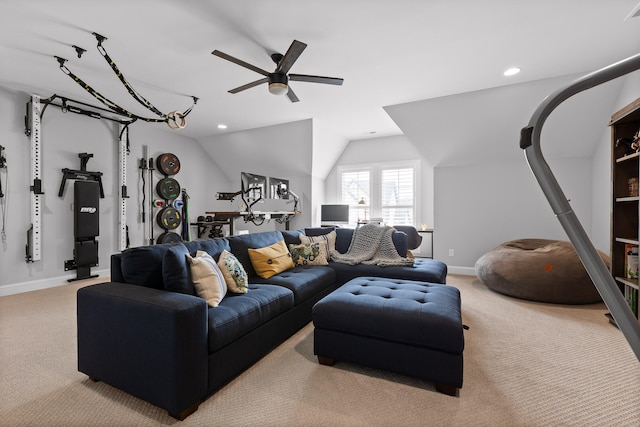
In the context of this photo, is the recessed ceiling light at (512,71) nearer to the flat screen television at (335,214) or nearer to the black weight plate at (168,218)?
the flat screen television at (335,214)

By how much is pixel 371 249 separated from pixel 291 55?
2.26 metres

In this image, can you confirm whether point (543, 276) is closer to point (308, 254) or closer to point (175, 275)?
point (308, 254)

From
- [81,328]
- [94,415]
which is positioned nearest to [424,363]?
[94,415]

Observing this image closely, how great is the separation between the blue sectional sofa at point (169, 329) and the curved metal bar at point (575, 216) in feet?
5.32

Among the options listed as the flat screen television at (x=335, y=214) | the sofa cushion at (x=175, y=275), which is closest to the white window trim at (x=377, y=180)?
the flat screen television at (x=335, y=214)

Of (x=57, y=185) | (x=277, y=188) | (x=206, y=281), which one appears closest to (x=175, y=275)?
(x=206, y=281)

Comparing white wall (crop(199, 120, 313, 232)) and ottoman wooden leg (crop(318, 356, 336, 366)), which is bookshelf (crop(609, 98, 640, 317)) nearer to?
ottoman wooden leg (crop(318, 356, 336, 366))

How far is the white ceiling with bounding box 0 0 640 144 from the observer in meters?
2.34

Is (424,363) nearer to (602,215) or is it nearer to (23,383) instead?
(23,383)

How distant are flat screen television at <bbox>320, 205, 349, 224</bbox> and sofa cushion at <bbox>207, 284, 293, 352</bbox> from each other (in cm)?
379

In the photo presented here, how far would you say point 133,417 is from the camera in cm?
157

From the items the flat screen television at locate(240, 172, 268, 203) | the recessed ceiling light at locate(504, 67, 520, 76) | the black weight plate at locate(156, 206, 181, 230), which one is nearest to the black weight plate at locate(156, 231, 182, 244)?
the black weight plate at locate(156, 206, 181, 230)

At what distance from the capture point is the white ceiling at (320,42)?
2.34 meters

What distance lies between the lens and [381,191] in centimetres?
638
